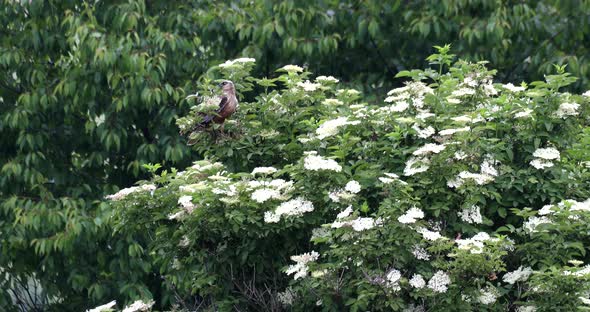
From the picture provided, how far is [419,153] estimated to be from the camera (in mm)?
4969

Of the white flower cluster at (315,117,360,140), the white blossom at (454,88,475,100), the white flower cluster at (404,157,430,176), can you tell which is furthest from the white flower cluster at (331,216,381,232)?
the white blossom at (454,88,475,100)

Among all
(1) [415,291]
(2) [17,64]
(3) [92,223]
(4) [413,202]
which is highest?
(4) [413,202]

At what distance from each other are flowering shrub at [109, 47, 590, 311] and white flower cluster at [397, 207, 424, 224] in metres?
0.01

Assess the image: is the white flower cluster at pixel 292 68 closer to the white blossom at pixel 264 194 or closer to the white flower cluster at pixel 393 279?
the white blossom at pixel 264 194

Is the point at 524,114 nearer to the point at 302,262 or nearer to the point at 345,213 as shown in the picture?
the point at 345,213

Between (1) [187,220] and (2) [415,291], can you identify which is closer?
(2) [415,291]

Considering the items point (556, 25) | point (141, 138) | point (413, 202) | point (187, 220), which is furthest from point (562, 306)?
point (141, 138)

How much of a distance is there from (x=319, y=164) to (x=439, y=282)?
794mm

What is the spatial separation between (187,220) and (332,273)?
82 centimetres

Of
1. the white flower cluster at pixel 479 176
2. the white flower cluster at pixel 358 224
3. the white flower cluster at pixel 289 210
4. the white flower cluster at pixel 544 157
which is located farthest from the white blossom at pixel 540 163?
the white flower cluster at pixel 289 210

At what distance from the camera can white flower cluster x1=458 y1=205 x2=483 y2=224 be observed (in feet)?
16.5

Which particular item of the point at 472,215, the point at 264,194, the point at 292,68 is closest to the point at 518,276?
the point at 472,215

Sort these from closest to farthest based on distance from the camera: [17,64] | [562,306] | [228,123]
Result: [562,306]
[228,123]
[17,64]

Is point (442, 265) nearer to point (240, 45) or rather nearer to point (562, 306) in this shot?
point (562, 306)
